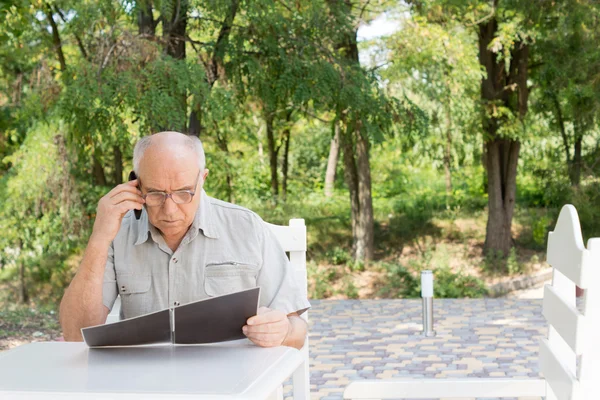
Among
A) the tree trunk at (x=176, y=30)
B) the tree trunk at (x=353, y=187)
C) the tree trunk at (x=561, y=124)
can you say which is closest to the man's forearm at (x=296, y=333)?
the tree trunk at (x=176, y=30)

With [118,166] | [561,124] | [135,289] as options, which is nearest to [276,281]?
[135,289]

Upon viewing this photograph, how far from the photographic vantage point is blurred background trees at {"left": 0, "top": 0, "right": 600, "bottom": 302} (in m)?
9.21

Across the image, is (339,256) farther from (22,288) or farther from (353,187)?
(22,288)

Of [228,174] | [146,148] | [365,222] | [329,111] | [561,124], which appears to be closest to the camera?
[146,148]

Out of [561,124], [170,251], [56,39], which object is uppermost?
[56,39]

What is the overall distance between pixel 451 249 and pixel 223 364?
13.5 meters

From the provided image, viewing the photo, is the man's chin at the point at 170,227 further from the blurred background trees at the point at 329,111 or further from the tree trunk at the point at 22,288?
the tree trunk at the point at 22,288

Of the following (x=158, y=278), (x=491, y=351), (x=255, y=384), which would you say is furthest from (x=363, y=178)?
(x=255, y=384)

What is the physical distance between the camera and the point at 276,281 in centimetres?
288

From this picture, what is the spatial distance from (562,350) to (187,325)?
3.60 feet

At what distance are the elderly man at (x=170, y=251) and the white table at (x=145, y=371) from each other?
36cm

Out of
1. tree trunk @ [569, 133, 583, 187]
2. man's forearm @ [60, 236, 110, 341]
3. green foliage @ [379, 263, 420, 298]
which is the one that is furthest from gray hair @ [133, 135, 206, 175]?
tree trunk @ [569, 133, 583, 187]

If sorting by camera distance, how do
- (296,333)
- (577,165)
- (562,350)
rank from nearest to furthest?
(562,350) < (296,333) < (577,165)

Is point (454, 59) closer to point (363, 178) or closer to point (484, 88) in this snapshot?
point (484, 88)
